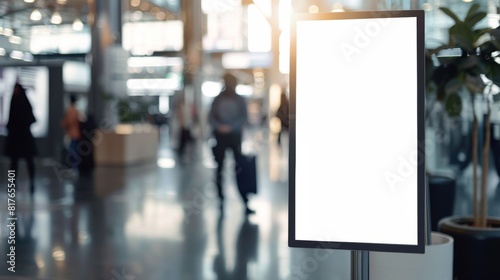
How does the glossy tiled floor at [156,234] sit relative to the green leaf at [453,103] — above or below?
below

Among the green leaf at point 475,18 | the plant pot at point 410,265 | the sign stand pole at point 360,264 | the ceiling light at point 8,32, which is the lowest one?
the plant pot at point 410,265

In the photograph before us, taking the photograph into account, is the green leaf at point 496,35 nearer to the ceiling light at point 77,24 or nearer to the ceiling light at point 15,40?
the ceiling light at point 15,40

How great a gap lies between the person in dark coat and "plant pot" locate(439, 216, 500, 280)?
214 inches

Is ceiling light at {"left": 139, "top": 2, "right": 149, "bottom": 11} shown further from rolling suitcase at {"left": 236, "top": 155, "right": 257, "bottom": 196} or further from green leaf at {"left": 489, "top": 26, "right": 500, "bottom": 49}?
green leaf at {"left": 489, "top": 26, "right": 500, "bottom": 49}

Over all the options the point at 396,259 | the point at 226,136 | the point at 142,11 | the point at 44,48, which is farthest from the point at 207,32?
the point at 396,259

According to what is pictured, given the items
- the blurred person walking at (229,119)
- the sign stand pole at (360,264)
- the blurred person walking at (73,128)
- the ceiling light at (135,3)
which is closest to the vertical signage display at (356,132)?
the sign stand pole at (360,264)

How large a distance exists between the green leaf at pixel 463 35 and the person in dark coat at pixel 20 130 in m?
5.32

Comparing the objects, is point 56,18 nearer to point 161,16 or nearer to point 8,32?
point 161,16

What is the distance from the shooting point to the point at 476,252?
12.3 feet

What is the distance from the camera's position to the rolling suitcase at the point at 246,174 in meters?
6.59

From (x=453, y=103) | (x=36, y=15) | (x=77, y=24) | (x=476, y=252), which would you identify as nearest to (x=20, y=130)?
(x=453, y=103)

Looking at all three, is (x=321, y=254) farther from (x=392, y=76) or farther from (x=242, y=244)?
(x=392, y=76)

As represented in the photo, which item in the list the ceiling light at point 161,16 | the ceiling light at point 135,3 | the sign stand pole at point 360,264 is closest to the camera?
the sign stand pole at point 360,264

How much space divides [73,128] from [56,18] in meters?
6.43
